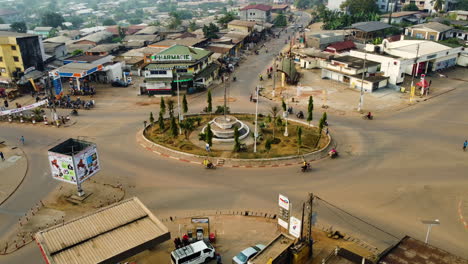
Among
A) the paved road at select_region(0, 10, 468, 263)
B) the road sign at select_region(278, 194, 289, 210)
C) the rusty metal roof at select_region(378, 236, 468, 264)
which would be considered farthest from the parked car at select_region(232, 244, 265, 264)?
the rusty metal roof at select_region(378, 236, 468, 264)

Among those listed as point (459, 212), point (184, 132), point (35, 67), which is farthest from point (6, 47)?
A: point (459, 212)

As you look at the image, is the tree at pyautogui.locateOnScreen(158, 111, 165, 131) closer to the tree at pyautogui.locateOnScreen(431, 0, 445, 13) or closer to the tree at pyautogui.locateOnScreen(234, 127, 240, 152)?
the tree at pyautogui.locateOnScreen(234, 127, 240, 152)

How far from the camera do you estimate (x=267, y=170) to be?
39656mm

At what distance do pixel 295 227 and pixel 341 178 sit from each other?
11.9 meters

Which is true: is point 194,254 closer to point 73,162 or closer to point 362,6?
point 73,162

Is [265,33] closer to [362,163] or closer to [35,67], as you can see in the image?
[35,67]

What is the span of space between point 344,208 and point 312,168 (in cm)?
774

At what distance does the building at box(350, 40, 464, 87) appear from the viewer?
6900 centimetres

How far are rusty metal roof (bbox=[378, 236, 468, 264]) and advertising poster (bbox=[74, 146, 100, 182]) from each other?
25384 mm

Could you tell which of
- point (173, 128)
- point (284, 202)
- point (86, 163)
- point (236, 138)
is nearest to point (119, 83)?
point (173, 128)

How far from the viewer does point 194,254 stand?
85.0 ft

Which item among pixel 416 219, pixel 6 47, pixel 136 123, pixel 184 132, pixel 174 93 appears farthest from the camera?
pixel 6 47

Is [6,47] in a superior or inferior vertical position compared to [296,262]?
superior

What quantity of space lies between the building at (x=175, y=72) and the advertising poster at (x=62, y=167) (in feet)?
110
